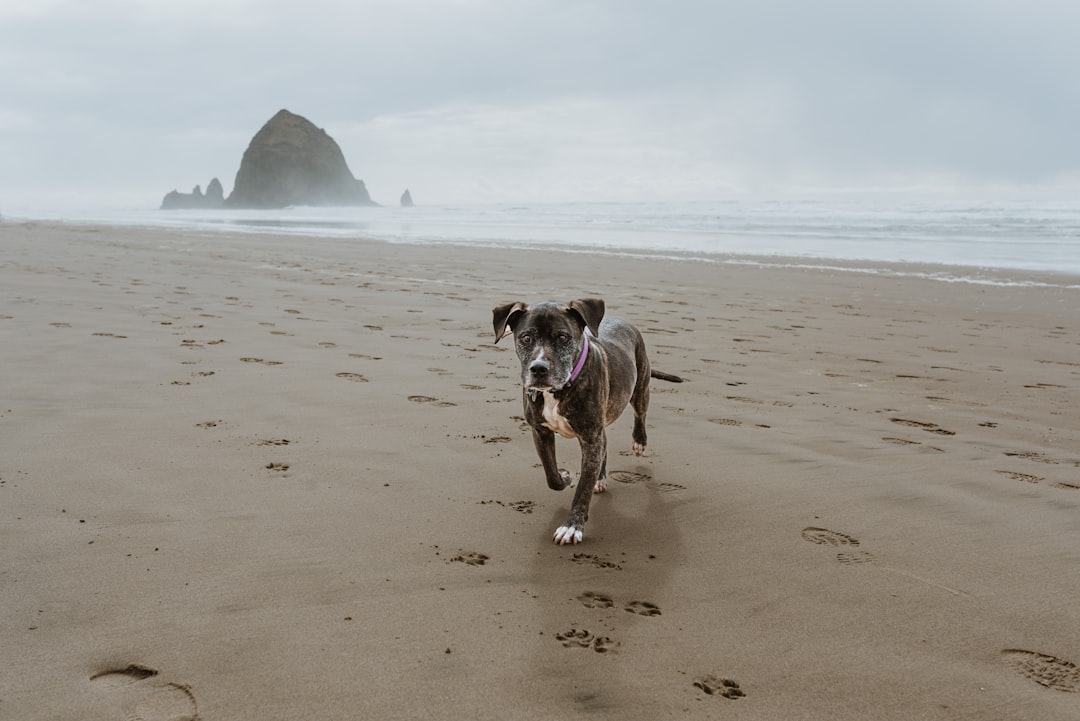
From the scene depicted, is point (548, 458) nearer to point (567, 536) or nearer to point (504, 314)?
point (567, 536)

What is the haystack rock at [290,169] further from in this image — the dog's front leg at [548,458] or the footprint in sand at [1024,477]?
the footprint in sand at [1024,477]

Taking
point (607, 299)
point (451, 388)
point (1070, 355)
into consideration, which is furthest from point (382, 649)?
point (607, 299)

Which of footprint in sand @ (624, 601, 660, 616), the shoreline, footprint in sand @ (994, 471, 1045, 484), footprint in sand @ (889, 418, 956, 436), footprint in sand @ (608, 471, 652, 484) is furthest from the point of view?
the shoreline

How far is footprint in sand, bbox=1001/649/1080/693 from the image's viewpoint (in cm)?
263

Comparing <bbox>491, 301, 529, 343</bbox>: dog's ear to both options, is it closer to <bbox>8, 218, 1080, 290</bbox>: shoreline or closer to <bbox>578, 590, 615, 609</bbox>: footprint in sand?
<bbox>578, 590, 615, 609</bbox>: footprint in sand

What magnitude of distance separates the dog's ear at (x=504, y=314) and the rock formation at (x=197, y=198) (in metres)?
154

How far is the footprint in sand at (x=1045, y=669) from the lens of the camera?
2.63 metres

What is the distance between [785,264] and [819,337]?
32.7ft

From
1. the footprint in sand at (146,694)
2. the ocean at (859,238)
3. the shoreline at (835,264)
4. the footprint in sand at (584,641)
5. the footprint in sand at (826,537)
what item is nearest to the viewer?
the footprint in sand at (146,694)

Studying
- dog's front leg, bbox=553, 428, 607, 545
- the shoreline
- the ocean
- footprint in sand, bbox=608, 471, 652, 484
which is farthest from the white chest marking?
the ocean

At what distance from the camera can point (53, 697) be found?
242cm

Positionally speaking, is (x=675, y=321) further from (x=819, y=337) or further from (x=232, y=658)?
(x=232, y=658)

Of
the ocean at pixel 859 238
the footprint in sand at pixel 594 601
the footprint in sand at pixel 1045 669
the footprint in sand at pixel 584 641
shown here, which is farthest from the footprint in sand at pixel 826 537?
the ocean at pixel 859 238

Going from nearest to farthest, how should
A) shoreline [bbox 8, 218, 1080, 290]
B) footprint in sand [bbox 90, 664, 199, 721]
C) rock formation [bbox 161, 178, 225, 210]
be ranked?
footprint in sand [bbox 90, 664, 199, 721], shoreline [bbox 8, 218, 1080, 290], rock formation [bbox 161, 178, 225, 210]
